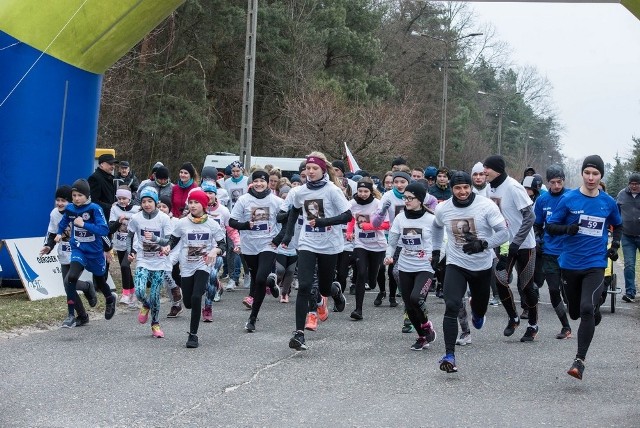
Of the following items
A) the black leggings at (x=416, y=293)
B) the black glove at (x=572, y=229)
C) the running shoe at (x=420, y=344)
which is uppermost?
the black glove at (x=572, y=229)

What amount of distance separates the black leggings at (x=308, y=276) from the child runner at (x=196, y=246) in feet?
3.21

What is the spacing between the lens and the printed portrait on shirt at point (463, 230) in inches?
375

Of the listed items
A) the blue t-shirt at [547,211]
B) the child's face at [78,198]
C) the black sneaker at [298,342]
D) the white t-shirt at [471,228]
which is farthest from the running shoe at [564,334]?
the child's face at [78,198]

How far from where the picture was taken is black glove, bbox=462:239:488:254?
9.23 m

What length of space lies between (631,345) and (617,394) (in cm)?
322

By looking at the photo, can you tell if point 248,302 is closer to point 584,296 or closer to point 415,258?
point 415,258

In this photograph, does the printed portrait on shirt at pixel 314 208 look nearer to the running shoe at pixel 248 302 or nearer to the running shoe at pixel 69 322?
the running shoe at pixel 69 322

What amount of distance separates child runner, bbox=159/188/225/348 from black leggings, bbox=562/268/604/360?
3763mm

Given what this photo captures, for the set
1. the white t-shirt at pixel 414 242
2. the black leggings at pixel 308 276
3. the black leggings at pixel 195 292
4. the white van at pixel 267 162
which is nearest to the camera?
the black leggings at pixel 308 276

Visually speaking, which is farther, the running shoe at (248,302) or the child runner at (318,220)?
the running shoe at (248,302)

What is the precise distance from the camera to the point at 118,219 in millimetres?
13844

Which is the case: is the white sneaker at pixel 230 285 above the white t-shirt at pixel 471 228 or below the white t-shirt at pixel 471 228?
below

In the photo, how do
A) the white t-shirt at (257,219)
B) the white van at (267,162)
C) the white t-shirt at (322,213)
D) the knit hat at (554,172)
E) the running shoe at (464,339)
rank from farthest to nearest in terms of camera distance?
the white van at (267,162) < the knit hat at (554,172) < the white t-shirt at (257,219) < the running shoe at (464,339) < the white t-shirt at (322,213)

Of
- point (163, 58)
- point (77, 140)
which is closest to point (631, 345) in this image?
point (77, 140)
